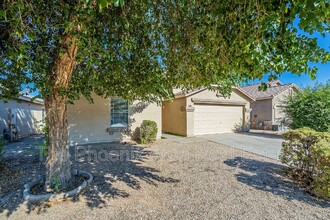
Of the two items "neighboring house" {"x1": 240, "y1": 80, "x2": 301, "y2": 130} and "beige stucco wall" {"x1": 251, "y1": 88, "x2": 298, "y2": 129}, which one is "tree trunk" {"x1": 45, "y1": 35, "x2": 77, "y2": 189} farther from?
"beige stucco wall" {"x1": 251, "y1": 88, "x2": 298, "y2": 129}

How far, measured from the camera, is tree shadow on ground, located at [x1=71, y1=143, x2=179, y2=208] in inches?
159

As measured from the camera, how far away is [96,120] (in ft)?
31.8

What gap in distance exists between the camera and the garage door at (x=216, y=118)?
12.9m

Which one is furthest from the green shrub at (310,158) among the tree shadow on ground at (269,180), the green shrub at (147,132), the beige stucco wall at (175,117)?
the beige stucco wall at (175,117)

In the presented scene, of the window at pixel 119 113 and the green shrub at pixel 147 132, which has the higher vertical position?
the window at pixel 119 113

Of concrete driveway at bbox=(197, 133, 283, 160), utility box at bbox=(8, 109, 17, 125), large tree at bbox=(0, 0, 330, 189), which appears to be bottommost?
concrete driveway at bbox=(197, 133, 283, 160)

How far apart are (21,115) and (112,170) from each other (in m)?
10.6

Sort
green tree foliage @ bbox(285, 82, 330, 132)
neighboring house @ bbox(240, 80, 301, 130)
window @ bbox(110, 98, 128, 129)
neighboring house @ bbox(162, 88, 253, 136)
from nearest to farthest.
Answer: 1. window @ bbox(110, 98, 128, 129)
2. green tree foliage @ bbox(285, 82, 330, 132)
3. neighboring house @ bbox(162, 88, 253, 136)
4. neighboring house @ bbox(240, 80, 301, 130)

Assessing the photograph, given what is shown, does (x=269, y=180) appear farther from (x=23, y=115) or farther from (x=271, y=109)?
(x=23, y=115)

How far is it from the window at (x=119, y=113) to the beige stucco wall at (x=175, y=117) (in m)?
3.49

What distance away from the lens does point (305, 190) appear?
13.9 feet

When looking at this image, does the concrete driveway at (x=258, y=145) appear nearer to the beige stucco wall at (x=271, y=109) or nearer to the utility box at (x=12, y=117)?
the beige stucco wall at (x=271, y=109)

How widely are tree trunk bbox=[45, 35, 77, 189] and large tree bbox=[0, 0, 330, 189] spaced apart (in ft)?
0.07

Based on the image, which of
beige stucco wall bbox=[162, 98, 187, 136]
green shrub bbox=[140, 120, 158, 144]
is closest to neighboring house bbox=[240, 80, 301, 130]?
beige stucco wall bbox=[162, 98, 187, 136]
